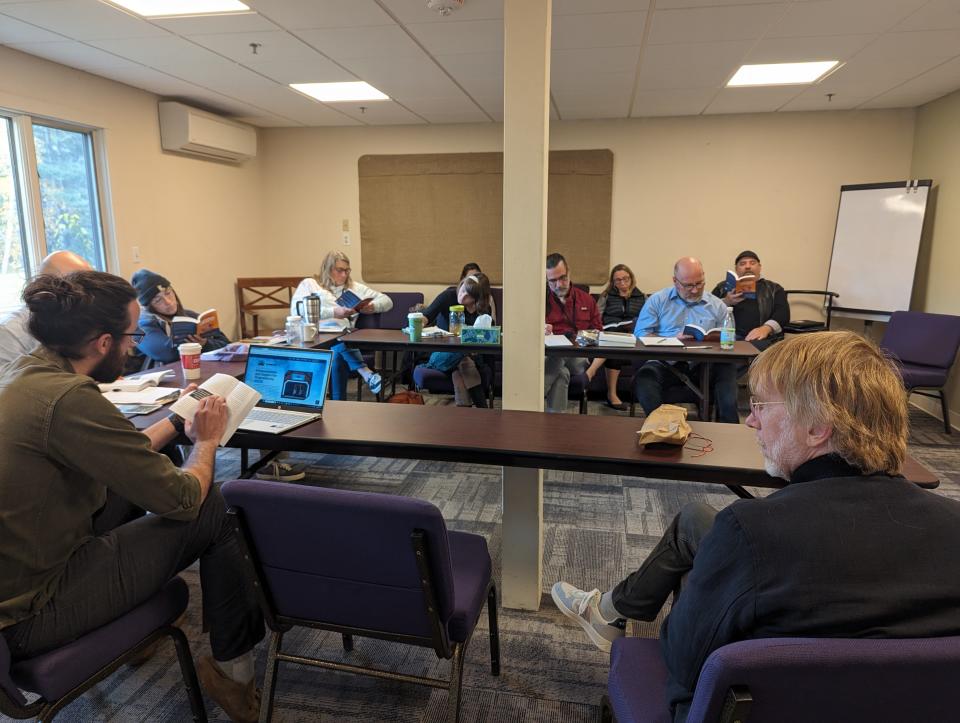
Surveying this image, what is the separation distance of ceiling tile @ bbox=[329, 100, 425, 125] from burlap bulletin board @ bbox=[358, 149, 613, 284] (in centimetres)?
37

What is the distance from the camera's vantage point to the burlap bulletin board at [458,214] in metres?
5.71

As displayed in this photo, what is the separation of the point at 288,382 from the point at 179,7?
2.23 meters

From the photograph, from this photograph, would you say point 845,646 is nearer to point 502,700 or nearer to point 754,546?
point 754,546

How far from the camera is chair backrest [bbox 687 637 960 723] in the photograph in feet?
2.44

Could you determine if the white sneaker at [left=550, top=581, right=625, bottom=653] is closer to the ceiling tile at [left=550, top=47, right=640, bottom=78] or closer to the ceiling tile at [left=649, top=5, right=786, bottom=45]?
the ceiling tile at [left=649, top=5, right=786, bottom=45]

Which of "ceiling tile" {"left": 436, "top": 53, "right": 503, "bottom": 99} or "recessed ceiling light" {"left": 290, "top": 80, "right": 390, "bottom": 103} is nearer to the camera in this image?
"ceiling tile" {"left": 436, "top": 53, "right": 503, "bottom": 99}

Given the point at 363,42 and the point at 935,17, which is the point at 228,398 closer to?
the point at 363,42

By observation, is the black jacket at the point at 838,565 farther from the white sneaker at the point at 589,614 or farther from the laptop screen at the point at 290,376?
the laptop screen at the point at 290,376

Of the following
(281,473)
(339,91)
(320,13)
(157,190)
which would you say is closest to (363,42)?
(320,13)

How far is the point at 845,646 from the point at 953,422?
4.80 m

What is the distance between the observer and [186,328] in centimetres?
326

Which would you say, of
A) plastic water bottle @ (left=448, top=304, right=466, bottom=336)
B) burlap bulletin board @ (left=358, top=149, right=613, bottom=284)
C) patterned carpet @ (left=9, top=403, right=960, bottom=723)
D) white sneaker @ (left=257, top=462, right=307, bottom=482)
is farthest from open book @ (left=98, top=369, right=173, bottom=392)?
burlap bulletin board @ (left=358, top=149, right=613, bottom=284)

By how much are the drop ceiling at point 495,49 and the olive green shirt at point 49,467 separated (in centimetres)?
242

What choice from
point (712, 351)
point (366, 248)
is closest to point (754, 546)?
point (712, 351)
